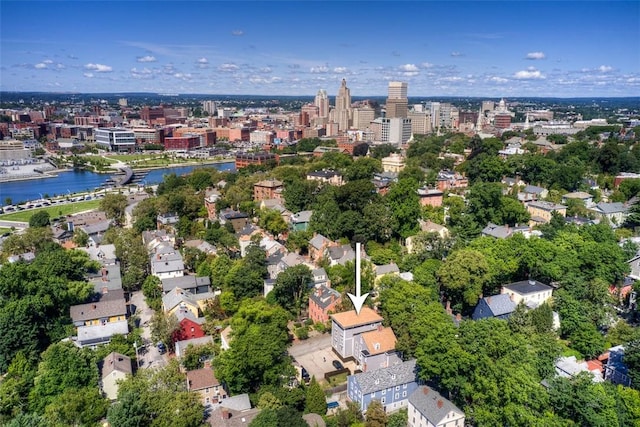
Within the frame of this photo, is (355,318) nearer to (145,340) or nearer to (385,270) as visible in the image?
(385,270)

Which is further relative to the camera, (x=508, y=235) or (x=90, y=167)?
(x=90, y=167)

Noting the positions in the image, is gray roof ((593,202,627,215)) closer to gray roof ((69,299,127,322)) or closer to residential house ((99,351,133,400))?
gray roof ((69,299,127,322))

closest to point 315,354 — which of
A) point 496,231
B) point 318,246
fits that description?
point 318,246

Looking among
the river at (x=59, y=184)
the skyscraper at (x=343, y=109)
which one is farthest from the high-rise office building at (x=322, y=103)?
the river at (x=59, y=184)

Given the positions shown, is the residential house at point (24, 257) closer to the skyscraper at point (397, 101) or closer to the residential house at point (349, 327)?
the residential house at point (349, 327)

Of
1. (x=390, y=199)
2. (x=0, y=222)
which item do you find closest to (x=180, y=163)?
(x=0, y=222)

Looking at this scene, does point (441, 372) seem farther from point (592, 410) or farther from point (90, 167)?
point (90, 167)
